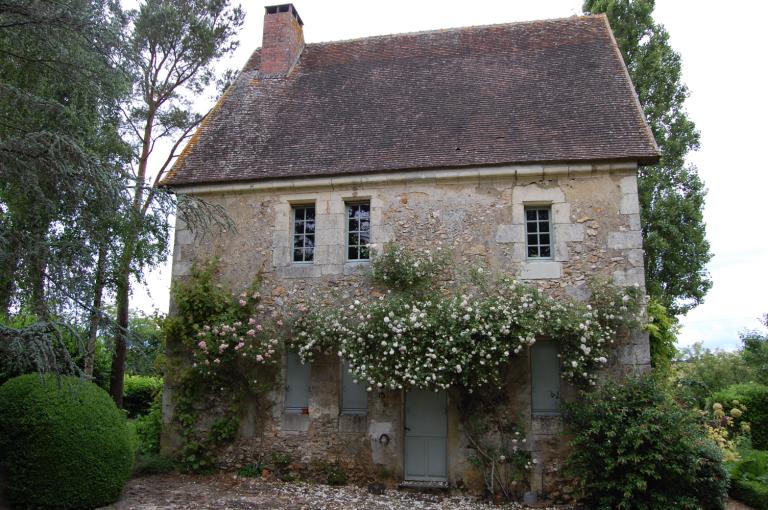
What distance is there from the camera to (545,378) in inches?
329

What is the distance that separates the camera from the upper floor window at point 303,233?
30.8 ft

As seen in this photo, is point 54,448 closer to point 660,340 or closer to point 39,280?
point 39,280

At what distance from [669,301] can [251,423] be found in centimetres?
982

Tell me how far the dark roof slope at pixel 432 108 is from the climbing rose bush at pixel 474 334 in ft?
7.00

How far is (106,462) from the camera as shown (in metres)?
6.92

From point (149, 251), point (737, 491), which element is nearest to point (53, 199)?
point (149, 251)

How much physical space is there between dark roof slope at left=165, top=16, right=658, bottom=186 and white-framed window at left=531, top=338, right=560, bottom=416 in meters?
2.73

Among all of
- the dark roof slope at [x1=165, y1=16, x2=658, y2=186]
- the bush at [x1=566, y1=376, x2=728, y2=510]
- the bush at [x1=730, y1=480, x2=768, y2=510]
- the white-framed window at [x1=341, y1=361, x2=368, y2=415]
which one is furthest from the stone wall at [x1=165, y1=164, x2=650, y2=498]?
the bush at [x1=730, y1=480, x2=768, y2=510]

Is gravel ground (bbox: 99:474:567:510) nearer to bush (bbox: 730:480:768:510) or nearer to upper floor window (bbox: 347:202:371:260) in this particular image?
bush (bbox: 730:480:768:510)

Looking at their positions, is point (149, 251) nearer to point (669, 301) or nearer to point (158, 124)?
point (158, 124)

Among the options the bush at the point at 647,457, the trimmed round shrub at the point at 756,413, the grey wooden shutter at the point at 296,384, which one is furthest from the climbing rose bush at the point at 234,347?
the trimmed round shrub at the point at 756,413

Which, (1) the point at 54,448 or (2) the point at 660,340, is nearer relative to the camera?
(1) the point at 54,448

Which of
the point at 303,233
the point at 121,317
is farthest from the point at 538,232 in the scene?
the point at 121,317

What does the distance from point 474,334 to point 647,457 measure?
2.44 metres
